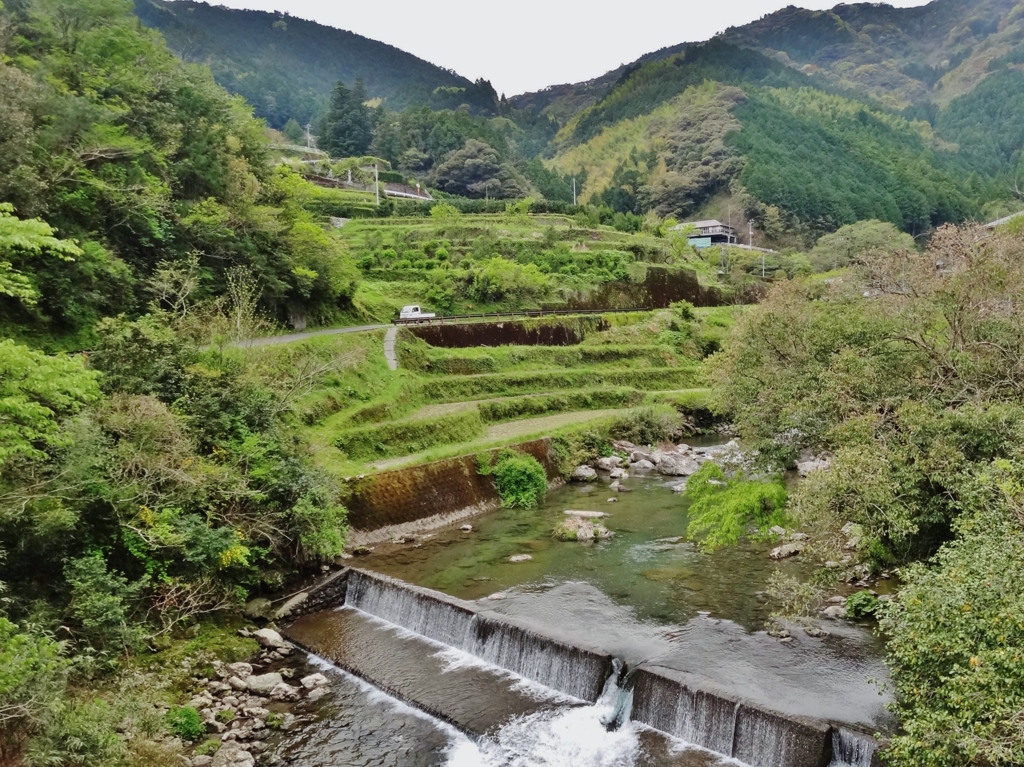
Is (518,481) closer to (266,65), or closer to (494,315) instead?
(494,315)

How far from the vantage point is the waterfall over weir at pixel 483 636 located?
12656mm

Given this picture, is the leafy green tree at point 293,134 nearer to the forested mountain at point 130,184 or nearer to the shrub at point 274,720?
the forested mountain at point 130,184

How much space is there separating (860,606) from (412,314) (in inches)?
1188

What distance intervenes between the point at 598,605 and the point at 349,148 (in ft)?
288

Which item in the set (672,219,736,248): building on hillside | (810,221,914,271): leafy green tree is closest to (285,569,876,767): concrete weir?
(810,221,914,271): leafy green tree

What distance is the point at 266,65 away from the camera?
521 ft

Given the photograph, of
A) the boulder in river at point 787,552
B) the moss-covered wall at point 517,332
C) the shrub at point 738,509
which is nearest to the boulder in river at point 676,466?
the boulder in river at point 787,552

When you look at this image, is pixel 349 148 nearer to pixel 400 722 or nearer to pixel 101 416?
pixel 101 416

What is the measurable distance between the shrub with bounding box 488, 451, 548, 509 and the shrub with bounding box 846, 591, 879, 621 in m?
12.5

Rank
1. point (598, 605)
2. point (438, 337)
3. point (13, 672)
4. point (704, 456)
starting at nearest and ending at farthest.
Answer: point (13, 672)
point (598, 605)
point (704, 456)
point (438, 337)

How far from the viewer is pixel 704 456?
31.4 m

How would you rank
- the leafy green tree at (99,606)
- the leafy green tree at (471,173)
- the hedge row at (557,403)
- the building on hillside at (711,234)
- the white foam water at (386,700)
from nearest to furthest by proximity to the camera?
the white foam water at (386,700) → the leafy green tree at (99,606) → the hedge row at (557,403) → the leafy green tree at (471,173) → the building on hillside at (711,234)

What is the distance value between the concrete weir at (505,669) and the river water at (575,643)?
0.21 feet

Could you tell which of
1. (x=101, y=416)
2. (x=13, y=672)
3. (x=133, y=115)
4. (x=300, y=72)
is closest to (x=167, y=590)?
(x=101, y=416)
